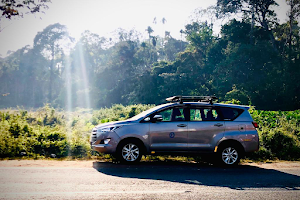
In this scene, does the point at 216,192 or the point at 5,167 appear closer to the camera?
the point at 216,192

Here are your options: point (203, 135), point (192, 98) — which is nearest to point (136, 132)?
point (203, 135)

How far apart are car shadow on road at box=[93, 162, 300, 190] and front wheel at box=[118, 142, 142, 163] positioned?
0.64ft

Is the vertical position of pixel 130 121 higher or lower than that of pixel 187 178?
higher

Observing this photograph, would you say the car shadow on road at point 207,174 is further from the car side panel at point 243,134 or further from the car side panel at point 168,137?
Answer: the car side panel at point 243,134

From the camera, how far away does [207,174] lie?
835cm

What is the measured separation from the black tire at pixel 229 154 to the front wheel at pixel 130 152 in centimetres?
248

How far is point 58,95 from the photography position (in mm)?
81500

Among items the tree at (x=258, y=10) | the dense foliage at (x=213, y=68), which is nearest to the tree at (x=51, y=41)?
the dense foliage at (x=213, y=68)

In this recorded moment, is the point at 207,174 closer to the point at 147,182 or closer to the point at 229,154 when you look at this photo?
the point at 229,154

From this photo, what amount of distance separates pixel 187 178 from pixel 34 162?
5058mm

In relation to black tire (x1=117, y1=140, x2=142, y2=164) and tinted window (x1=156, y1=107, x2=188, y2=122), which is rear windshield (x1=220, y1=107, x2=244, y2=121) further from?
black tire (x1=117, y1=140, x2=142, y2=164)

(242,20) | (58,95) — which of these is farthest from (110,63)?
(242,20)

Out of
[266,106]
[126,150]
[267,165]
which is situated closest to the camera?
[126,150]

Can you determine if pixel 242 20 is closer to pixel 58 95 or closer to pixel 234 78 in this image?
pixel 234 78
